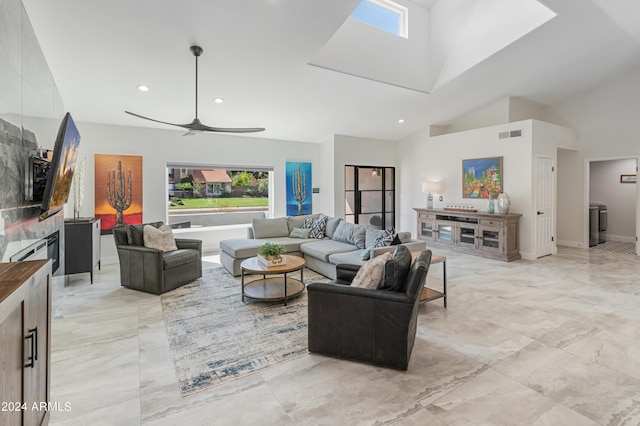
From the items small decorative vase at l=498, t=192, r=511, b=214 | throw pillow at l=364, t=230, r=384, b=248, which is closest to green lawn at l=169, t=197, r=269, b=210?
throw pillow at l=364, t=230, r=384, b=248

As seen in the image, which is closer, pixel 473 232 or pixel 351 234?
A: pixel 351 234

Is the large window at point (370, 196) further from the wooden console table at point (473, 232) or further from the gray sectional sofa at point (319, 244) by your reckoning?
the gray sectional sofa at point (319, 244)

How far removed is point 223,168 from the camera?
702 cm

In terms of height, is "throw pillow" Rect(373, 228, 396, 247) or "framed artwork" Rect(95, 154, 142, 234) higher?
"framed artwork" Rect(95, 154, 142, 234)

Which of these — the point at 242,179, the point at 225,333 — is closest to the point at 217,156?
the point at 242,179

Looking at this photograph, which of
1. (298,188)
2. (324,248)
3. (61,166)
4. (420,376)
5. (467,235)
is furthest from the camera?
(298,188)

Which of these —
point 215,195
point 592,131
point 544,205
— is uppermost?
point 592,131

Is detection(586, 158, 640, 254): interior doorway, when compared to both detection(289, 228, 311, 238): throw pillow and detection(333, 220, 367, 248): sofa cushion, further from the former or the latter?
detection(289, 228, 311, 238): throw pillow

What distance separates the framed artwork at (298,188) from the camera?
7.71m

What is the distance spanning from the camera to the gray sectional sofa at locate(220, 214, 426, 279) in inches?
179

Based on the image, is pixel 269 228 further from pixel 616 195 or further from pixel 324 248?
pixel 616 195

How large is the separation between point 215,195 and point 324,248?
3374 millimetres

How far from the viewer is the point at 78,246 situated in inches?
176

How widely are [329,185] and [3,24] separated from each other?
20.0ft
